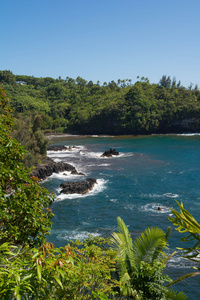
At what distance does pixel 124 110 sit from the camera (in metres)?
96.9

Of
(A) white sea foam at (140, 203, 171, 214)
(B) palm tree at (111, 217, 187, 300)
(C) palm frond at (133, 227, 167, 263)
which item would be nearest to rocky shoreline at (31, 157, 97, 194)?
(A) white sea foam at (140, 203, 171, 214)

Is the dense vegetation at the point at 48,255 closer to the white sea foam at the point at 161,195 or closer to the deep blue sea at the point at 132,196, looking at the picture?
the deep blue sea at the point at 132,196

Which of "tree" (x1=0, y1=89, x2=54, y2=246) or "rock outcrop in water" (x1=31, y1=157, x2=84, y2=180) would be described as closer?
"tree" (x1=0, y1=89, x2=54, y2=246)

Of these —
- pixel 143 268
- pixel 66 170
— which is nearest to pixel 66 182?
pixel 66 170

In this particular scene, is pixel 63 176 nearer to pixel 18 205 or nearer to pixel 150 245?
pixel 150 245

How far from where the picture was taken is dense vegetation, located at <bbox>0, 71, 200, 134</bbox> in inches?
3765

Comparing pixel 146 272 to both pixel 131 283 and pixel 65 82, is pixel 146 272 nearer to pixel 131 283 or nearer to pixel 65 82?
pixel 131 283

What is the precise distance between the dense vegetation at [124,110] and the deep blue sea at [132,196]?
3964 cm

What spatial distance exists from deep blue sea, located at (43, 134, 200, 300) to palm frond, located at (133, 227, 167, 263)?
137cm

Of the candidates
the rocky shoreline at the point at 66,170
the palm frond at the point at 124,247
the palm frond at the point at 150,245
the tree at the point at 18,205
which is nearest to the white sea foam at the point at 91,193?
the rocky shoreline at the point at 66,170

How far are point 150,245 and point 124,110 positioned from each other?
291 ft

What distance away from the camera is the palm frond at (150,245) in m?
9.97

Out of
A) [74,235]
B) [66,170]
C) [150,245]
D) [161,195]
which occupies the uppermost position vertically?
[150,245]

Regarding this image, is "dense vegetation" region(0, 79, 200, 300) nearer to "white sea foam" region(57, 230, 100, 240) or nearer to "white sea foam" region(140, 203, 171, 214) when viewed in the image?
"white sea foam" region(57, 230, 100, 240)
